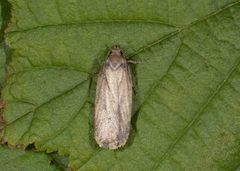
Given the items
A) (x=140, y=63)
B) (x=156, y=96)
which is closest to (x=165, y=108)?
(x=156, y=96)

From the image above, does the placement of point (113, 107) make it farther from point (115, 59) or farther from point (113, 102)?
point (115, 59)

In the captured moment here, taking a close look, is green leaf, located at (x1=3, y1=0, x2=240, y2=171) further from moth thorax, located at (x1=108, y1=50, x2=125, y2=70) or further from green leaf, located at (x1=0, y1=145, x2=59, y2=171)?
green leaf, located at (x1=0, y1=145, x2=59, y2=171)

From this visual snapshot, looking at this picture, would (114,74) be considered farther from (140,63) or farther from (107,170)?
(107,170)

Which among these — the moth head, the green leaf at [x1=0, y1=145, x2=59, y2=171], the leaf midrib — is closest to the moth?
the moth head

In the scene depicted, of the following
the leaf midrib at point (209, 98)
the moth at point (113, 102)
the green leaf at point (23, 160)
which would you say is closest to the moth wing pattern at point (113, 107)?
the moth at point (113, 102)

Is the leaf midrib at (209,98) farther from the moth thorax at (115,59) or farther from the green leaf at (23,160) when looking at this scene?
the green leaf at (23,160)

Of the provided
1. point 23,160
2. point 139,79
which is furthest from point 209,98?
point 23,160
